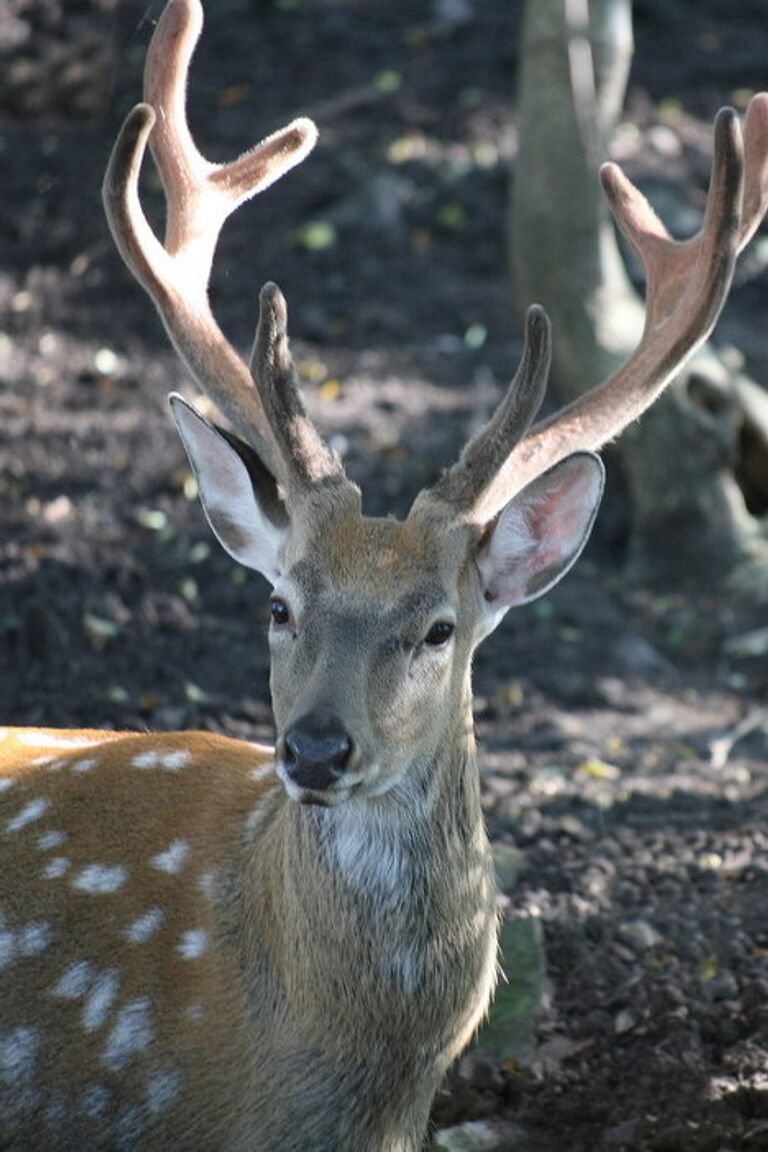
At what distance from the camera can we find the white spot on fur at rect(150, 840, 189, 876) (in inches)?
165

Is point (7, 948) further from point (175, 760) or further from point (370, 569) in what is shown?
point (370, 569)

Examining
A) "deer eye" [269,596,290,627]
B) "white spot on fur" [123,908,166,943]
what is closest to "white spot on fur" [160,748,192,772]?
"white spot on fur" [123,908,166,943]

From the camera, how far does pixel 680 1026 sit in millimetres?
4574

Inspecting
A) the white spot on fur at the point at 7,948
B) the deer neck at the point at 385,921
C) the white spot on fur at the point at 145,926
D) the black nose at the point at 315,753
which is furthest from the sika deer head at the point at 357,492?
the white spot on fur at the point at 7,948

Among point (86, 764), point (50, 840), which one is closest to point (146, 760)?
point (86, 764)

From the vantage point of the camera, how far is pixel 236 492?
4.14 m

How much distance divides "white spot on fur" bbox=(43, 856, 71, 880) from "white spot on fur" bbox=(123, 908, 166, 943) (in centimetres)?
24

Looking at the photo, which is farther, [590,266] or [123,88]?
[123,88]

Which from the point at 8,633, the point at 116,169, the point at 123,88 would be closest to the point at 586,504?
the point at 116,169

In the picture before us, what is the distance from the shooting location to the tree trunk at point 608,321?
709 cm

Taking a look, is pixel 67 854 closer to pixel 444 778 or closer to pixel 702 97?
pixel 444 778

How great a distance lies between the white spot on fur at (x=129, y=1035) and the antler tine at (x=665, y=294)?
1.29 meters

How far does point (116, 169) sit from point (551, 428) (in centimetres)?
111

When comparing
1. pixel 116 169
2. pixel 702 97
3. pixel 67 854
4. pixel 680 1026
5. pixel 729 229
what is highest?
pixel 116 169
